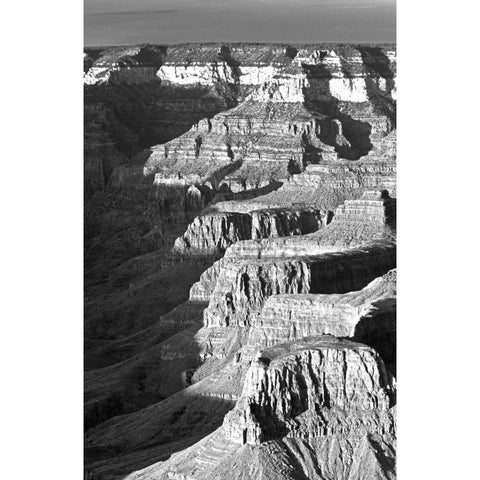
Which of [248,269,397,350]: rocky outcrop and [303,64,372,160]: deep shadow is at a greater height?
[303,64,372,160]: deep shadow

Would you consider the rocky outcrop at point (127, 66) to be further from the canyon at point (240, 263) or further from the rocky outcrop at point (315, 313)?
the rocky outcrop at point (315, 313)

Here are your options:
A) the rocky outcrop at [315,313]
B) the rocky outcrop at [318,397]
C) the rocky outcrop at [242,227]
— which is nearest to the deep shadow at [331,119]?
the rocky outcrop at [242,227]

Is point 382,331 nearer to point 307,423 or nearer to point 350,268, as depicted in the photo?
point 307,423

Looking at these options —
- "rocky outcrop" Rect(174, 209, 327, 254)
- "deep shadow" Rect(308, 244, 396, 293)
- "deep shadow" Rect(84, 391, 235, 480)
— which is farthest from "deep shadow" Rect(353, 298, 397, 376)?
"rocky outcrop" Rect(174, 209, 327, 254)

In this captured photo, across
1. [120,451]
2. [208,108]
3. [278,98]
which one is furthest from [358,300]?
[208,108]

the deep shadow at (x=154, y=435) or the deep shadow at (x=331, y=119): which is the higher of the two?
the deep shadow at (x=331, y=119)

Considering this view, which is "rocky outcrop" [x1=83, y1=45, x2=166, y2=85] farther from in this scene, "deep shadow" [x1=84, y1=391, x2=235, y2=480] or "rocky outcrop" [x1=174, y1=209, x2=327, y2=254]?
"deep shadow" [x1=84, y1=391, x2=235, y2=480]

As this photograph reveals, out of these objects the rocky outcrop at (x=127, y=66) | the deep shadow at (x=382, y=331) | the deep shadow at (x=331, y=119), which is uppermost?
the rocky outcrop at (x=127, y=66)

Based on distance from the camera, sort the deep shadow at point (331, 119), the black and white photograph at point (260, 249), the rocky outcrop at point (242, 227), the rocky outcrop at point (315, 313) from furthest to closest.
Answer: the deep shadow at point (331, 119) → the rocky outcrop at point (242, 227) → the rocky outcrop at point (315, 313) → the black and white photograph at point (260, 249)

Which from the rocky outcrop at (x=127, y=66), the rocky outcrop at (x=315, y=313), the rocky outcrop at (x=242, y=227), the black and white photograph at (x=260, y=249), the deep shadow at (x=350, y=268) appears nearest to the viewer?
the black and white photograph at (x=260, y=249)

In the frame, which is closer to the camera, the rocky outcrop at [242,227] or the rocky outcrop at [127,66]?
the rocky outcrop at [242,227]
